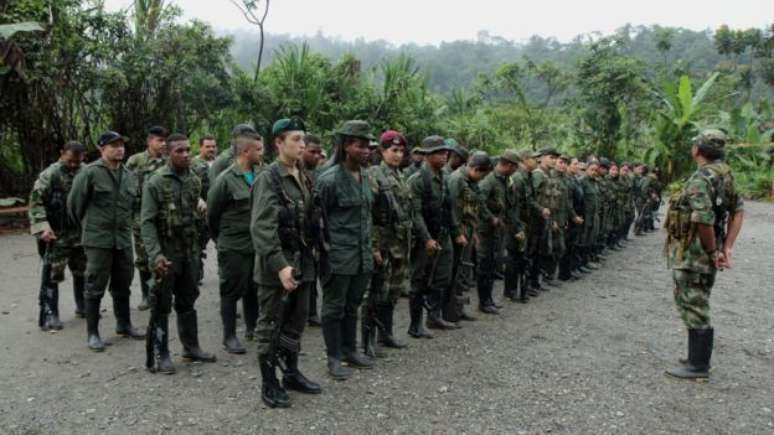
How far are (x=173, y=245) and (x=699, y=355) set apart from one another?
442 cm

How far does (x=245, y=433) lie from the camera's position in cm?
365

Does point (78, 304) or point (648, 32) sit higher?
point (648, 32)

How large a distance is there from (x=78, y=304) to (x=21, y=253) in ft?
14.1

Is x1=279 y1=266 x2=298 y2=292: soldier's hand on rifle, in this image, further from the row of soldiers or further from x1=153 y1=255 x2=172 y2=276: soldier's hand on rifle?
x1=153 y1=255 x2=172 y2=276: soldier's hand on rifle

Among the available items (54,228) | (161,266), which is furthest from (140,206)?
(161,266)

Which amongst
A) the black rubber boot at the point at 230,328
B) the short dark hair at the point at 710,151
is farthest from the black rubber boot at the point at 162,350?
the short dark hair at the point at 710,151

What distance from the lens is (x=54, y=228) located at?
231 inches

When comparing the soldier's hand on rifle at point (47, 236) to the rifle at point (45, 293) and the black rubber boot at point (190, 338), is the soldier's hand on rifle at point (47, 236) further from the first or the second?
the black rubber boot at point (190, 338)

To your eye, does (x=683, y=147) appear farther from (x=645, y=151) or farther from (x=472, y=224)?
(x=472, y=224)

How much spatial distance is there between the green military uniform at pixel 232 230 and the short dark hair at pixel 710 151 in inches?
151

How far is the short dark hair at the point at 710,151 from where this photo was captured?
477 centimetres

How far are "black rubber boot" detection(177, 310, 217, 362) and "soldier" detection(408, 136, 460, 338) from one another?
6.56 feet

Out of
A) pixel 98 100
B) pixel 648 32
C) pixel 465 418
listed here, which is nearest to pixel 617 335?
pixel 465 418

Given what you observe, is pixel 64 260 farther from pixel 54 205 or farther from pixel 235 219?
pixel 235 219
